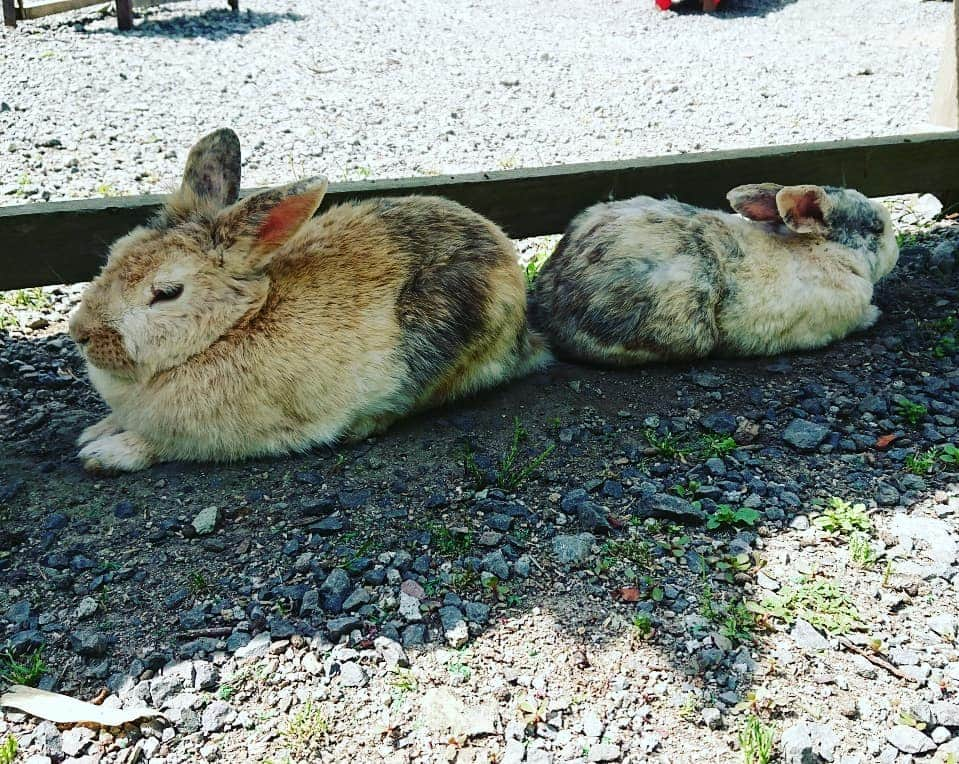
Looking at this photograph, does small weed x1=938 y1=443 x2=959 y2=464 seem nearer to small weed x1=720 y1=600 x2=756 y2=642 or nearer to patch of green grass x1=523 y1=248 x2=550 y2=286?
small weed x1=720 y1=600 x2=756 y2=642

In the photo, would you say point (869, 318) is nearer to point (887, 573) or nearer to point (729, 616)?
point (887, 573)

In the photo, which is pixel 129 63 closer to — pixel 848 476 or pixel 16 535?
pixel 16 535

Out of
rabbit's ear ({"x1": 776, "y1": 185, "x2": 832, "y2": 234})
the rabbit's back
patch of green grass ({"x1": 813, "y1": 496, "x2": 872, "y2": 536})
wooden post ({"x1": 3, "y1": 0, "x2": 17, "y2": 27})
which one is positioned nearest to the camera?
patch of green grass ({"x1": 813, "y1": 496, "x2": 872, "y2": 536})

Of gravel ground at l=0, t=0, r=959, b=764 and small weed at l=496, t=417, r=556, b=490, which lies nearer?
gravel ground at l=0, t=0, r=959, b=764

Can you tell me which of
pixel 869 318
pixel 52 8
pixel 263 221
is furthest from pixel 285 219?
pixel 52 8

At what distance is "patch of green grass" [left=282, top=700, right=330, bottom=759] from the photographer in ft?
7.92

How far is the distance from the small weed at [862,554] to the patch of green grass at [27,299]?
3812 mm

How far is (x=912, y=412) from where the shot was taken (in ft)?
12.8

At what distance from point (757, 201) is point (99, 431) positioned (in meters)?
3.14

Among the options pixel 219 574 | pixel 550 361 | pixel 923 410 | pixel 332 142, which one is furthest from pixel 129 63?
pixel 923 410

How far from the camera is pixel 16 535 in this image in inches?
125

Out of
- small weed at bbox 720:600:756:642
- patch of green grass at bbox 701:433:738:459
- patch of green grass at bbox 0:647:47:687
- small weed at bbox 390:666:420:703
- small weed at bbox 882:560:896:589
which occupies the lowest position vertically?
patch of green grass at bbox 701:433:738:459

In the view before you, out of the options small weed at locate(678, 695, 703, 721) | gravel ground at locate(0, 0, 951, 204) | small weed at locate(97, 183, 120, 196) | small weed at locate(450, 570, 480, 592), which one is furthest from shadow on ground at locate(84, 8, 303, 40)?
small weed at locate(678, 695, 703, 721)

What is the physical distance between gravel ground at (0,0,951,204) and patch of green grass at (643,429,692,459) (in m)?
3.09
